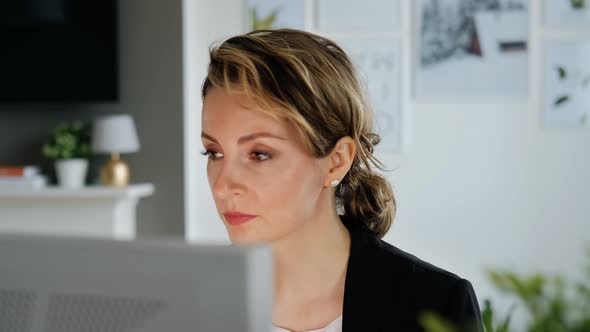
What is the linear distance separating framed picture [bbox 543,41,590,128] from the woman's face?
3.19 meters


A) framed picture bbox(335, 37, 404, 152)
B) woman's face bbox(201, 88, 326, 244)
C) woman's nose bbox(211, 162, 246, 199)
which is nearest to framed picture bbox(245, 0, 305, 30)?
framed picture bbox(335, 37, 404, 152)

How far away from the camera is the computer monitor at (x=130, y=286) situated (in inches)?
23.3

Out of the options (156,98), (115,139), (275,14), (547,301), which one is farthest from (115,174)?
(547,301)

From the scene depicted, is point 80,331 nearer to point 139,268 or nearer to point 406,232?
point 139,268

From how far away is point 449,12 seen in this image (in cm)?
435

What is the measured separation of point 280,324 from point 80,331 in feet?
2.28

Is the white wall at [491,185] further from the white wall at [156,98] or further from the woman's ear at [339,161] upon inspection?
the woman's ear at [339,161]

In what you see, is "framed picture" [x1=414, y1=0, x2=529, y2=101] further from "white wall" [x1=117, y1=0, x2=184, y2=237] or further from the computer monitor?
the computer monitor

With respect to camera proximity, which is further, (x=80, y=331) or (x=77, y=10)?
(x=77, y=10)

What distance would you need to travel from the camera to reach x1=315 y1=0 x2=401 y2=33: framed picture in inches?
172

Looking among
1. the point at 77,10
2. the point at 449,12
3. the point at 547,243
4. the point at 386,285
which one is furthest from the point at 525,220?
the point at 386,285

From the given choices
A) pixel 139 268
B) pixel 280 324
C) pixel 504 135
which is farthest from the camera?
pixel 504 135

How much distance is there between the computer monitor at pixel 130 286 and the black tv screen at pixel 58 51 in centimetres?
379

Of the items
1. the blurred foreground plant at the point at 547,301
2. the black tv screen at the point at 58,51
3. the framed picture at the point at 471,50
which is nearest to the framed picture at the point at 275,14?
the framed picture at the point at 471,50
